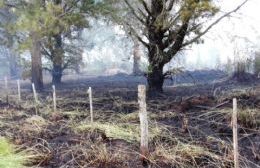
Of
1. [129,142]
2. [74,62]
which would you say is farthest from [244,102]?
[74,62]

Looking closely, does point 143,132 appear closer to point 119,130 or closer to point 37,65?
point 119,130

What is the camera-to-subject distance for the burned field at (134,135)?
6.17 m

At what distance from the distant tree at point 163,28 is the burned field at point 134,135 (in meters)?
2.05

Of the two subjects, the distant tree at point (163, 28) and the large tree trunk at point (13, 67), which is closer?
the distant tree at point (163, 28)

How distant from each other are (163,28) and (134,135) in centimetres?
598

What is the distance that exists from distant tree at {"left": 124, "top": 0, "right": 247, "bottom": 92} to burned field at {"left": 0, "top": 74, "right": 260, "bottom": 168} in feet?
6.73

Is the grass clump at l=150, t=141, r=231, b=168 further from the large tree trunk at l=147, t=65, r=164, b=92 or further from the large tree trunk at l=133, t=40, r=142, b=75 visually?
the large tree trunk at l=133, t=40, r=142, b=75

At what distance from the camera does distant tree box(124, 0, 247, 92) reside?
12.8 meters

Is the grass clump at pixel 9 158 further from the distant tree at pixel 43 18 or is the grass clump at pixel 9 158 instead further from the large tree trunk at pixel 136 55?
→ the large tree trunk at pixel 136 55

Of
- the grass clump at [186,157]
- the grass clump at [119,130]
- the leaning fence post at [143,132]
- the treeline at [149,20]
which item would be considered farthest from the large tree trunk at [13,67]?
the grass clump at [186,157]

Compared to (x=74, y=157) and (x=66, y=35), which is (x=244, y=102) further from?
(x=66, y=35)

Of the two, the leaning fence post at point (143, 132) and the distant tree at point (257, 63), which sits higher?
the distant tree at point (257, 63)

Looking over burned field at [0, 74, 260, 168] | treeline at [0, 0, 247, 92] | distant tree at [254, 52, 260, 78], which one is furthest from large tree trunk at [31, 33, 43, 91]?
distant tree at [254, 52, 260, 78]

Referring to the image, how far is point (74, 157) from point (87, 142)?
0.60 metres
